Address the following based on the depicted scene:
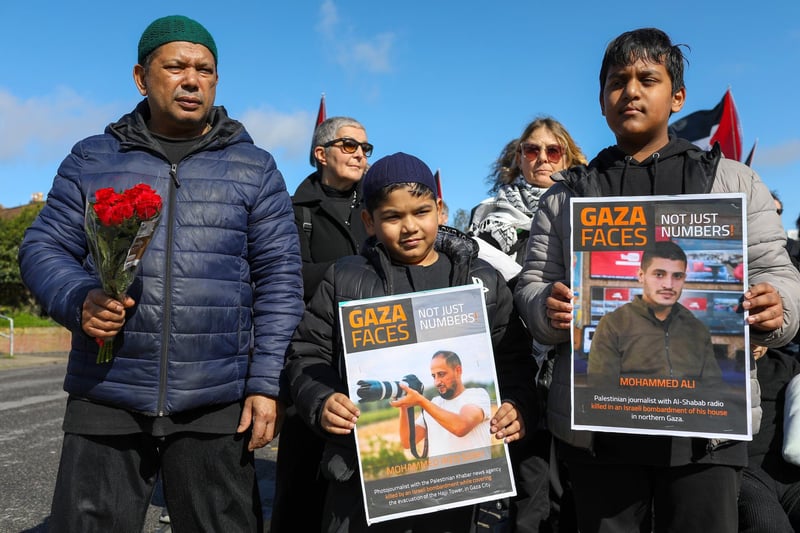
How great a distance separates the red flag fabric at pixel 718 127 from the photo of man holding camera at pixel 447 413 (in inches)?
274

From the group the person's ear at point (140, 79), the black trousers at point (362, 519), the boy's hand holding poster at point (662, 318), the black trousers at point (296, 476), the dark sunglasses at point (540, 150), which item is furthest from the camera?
the dark sunglasses at point (540, 150)

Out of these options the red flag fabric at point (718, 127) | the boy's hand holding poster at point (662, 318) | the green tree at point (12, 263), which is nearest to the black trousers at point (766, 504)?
the boy's hand holding poster at point (662, 318)

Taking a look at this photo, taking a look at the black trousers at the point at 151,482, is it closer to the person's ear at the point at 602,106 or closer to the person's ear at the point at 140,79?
the person's ear at the point at 140,79

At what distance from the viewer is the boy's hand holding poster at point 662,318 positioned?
190 centimetres

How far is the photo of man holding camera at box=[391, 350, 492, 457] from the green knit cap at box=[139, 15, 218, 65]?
1446 millimetres

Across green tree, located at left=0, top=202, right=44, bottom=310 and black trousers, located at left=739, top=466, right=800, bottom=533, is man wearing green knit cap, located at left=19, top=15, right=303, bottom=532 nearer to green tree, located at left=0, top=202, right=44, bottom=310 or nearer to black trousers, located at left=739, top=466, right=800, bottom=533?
black trousers, located at left=739, top=466, right=800, bottom=533

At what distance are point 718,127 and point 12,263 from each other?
24087 mm

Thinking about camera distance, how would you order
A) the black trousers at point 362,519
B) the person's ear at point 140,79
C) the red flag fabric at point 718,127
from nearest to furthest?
the black trousers at point 362,519, the person's ear at point 140,79, the red flag fabric at point 718,127

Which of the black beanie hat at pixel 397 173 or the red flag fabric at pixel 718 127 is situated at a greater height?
the red flag fabric at pixel 718 127

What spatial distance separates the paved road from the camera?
4414mm

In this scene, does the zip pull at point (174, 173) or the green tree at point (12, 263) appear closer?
the zip pull at point (174, 173)

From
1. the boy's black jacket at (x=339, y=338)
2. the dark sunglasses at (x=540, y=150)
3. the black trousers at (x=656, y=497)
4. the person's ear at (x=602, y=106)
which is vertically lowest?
the black trousers at (x=656, y=497)

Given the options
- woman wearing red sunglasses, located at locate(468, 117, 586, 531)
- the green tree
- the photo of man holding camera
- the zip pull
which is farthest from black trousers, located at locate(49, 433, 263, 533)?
the green tree

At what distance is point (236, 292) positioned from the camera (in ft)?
8.11
